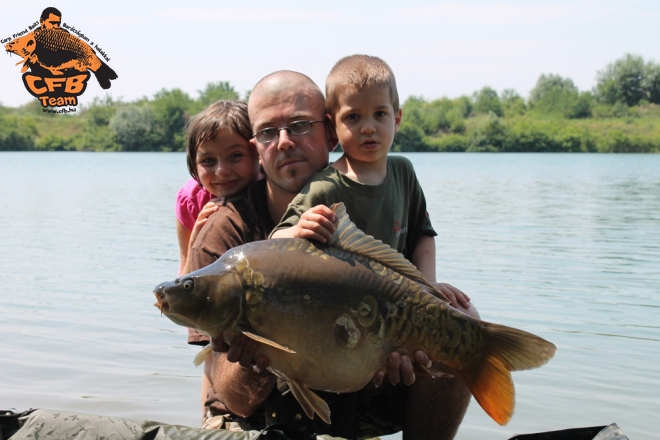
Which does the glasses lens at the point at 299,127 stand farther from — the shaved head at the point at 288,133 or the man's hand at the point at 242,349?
the man's hand at the point at 242,349

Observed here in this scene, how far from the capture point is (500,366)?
3266 mm

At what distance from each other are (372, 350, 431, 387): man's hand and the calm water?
3036 mm

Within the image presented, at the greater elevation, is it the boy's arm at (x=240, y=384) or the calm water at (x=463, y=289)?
the boy's arm at (x=240, y=384)

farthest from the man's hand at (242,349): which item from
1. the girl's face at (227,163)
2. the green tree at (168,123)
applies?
the green tree at (168,123)

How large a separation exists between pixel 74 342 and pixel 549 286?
6513 mm

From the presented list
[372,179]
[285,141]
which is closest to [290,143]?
[285,141]

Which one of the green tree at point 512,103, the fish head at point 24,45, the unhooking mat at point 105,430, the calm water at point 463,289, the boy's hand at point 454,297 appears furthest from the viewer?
the green tree at point 512,103

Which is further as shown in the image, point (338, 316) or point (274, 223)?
point (274, 223)

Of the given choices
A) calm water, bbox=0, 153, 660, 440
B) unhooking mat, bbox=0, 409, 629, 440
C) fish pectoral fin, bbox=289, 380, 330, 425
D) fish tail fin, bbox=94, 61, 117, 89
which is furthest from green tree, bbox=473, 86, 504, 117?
fish pectoral fin, bbox=289, 380, 330, 425

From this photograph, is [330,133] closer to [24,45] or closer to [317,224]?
[317,224]

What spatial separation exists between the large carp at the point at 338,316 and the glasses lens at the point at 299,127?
2.39 ft

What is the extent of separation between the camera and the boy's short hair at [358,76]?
12.3 ft

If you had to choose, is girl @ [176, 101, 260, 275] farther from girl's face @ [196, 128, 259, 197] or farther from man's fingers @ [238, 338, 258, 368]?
man's fingers @ [238, 338, 258, 368]

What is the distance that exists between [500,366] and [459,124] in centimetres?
8414
